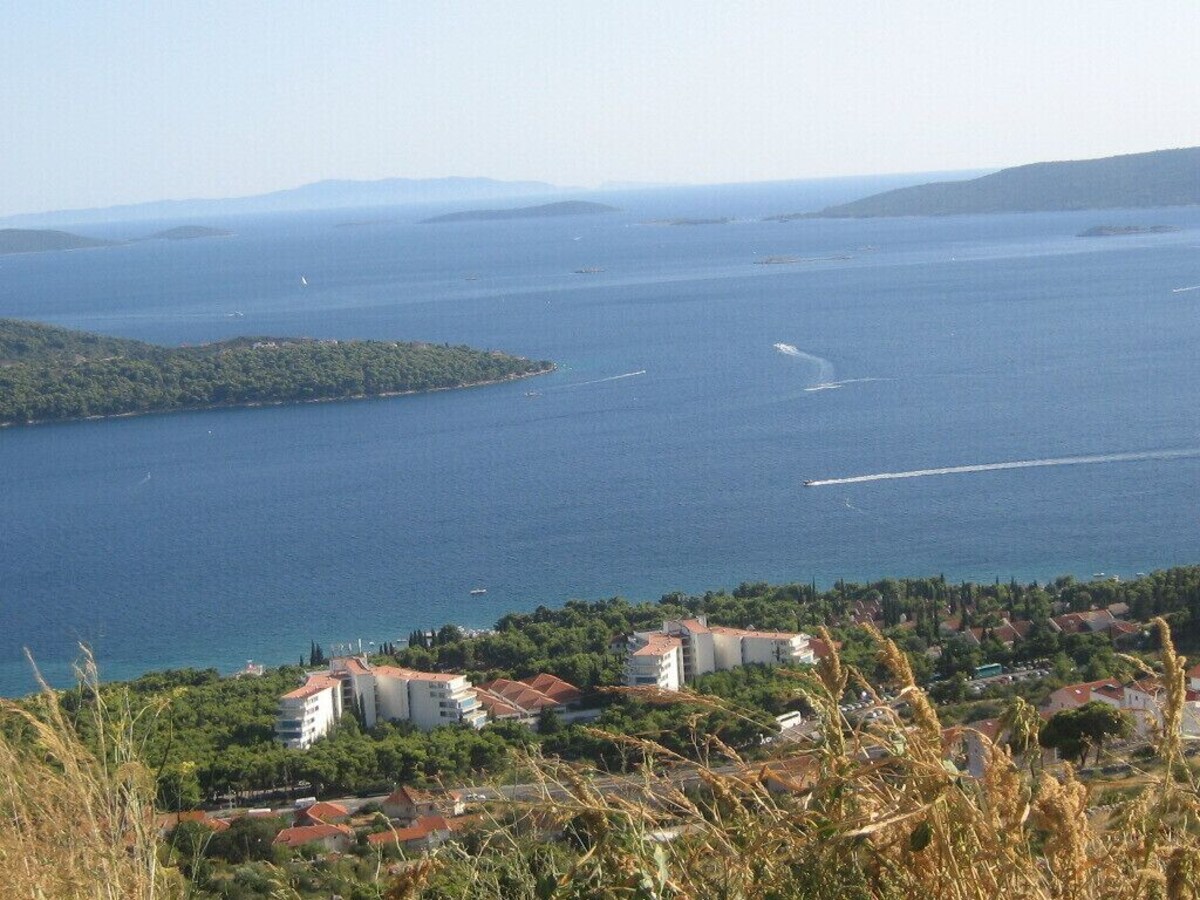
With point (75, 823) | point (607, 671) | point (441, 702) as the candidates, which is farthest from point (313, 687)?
point (75, 823)

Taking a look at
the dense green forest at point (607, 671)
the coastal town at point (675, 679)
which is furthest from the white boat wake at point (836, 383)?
the coastal town at point (675, 679)

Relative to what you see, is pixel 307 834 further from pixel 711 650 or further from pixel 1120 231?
pixel 1120 231

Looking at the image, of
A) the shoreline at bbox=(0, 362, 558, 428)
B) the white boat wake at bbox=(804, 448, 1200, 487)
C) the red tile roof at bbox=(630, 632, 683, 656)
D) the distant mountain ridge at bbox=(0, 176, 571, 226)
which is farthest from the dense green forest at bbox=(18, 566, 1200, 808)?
the distant mountain ridge at bbox=(0, 176, 571, 226)

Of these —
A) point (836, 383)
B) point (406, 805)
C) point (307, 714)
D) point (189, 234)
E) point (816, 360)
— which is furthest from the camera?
point (189, 234)

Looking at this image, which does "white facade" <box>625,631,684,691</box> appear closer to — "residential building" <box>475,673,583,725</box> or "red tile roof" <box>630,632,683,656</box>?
"red tile roof" <box>630,632,683,656</box>

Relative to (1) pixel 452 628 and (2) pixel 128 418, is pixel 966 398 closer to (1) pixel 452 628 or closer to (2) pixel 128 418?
(1) pixel 452 628

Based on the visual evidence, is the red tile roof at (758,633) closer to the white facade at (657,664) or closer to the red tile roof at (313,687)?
the white facade at (657,664)
